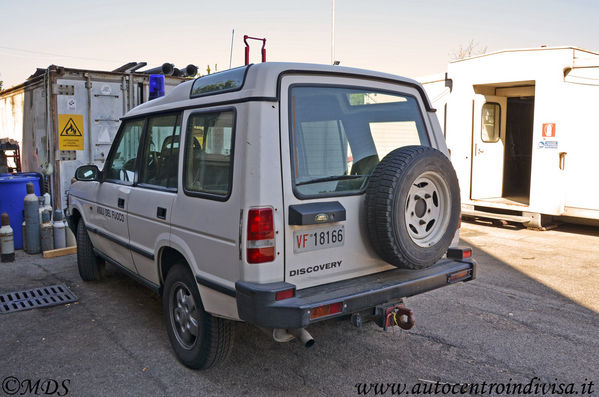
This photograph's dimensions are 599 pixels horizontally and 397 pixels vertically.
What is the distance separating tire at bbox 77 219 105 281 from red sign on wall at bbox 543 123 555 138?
7.07m

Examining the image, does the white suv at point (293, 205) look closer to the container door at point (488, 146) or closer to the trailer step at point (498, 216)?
the trailer step at point (498, 216)

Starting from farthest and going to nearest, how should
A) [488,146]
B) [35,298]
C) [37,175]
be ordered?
[488,146], [37,175], [35,298]

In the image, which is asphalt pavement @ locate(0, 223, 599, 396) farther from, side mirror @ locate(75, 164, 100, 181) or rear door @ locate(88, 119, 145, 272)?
side mirror @ locate(75, 164, 100, 181)

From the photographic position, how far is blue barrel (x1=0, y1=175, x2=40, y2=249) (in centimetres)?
724

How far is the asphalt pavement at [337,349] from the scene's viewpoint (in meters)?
3.47

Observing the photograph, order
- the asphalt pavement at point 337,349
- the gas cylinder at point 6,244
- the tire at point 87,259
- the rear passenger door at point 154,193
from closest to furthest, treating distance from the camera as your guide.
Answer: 1. the asphalt pavement at point 337,349
2. the rear passenger door at point 154,193
3. the tire at point 87,259
4. the gas cylinder at point 6,244

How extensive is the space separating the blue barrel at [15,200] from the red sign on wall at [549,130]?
8.01 m

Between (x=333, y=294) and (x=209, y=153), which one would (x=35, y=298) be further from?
(x=333, y=294)

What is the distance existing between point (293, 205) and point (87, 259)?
351 cm

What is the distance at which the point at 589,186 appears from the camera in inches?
323

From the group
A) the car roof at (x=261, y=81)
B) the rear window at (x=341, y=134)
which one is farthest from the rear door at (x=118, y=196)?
the rear window at (x=341, y=134)

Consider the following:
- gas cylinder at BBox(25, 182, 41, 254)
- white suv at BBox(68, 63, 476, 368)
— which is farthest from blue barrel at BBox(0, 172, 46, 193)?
white suv at BBox(68, 63, 476, 368)

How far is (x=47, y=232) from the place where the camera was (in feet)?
23.6

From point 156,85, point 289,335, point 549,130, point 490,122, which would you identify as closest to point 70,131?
point 156,85
